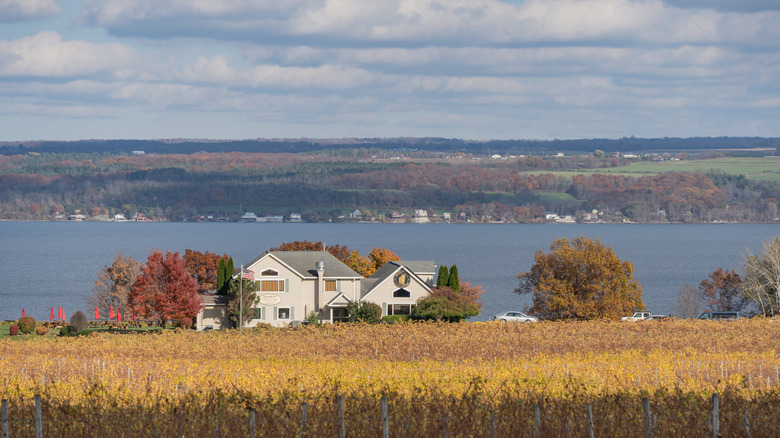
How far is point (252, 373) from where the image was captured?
114 ft

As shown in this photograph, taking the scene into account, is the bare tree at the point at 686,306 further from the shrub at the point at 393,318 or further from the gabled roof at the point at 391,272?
the shrub at the point at 393,318

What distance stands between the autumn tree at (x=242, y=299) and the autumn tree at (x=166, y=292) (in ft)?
7.46

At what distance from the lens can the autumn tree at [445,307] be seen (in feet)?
224

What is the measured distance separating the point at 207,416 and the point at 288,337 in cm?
3263

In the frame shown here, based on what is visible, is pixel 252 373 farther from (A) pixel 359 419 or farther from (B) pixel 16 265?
(B) pixel 16 265

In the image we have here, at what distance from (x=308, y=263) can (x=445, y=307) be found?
1060cm

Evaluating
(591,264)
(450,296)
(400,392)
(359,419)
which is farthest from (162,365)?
(591,264)

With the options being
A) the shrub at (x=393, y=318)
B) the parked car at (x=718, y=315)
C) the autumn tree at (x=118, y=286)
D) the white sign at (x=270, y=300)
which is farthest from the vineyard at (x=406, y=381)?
the autumn tree at (x=118, y=286)

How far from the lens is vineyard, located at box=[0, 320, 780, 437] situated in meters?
22.3

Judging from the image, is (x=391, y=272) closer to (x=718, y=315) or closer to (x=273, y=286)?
(x=273, y=286)

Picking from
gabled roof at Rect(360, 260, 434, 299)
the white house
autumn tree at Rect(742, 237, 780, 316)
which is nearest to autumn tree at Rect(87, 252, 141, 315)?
the white house

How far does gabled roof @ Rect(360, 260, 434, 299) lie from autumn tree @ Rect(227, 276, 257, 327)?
814 centimetres

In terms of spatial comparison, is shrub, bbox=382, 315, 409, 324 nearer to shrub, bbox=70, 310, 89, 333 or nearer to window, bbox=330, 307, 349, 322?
window, bbox=330, 307, 349, 322

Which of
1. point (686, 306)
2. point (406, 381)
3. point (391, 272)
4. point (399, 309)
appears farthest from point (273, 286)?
point (686, 306)
